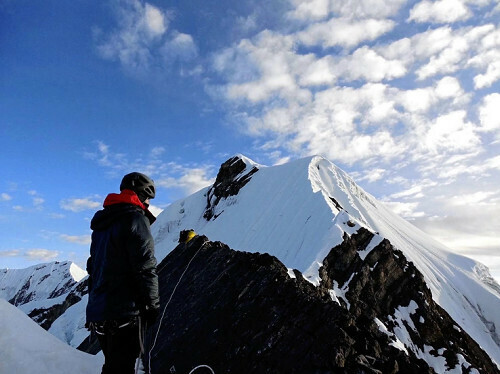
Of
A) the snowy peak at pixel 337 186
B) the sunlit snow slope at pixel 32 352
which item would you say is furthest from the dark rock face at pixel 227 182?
the sunlit snow slope at pixel 32 352

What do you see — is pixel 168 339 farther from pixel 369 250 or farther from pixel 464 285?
pixel 464 285

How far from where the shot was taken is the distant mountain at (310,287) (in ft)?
20.9

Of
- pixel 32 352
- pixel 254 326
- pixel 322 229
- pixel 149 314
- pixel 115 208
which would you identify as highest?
pixel 322 229

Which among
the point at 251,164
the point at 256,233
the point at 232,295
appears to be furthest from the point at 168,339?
the point at 251,164

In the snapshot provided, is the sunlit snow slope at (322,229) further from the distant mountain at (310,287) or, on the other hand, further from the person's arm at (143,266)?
the person's arm at (143,266)

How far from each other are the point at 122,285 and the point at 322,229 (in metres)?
31.6

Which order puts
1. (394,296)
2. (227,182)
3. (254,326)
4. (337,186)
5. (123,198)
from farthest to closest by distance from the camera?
1. (227,182)
2. (337,186)
3. (394,296)
4. (254,326)
5. (123,198)

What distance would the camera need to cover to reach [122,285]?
157 inches

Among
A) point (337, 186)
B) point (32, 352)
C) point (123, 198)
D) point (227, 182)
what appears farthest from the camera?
point (227, 182)

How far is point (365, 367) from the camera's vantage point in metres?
5.41

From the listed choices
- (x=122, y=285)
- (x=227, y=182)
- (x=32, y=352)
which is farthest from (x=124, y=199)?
(x=227, y=182)

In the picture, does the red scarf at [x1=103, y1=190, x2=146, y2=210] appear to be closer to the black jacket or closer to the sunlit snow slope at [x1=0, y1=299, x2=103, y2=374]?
the black jacket

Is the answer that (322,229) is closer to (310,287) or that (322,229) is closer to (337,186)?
(337,186)

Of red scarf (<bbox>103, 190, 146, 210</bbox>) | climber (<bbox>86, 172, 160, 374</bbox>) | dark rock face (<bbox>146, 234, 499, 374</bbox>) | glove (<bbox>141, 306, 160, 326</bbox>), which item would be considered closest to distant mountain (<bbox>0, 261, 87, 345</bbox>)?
dark rock face (<bbox>146, 234, 499, 374</bbox>)
